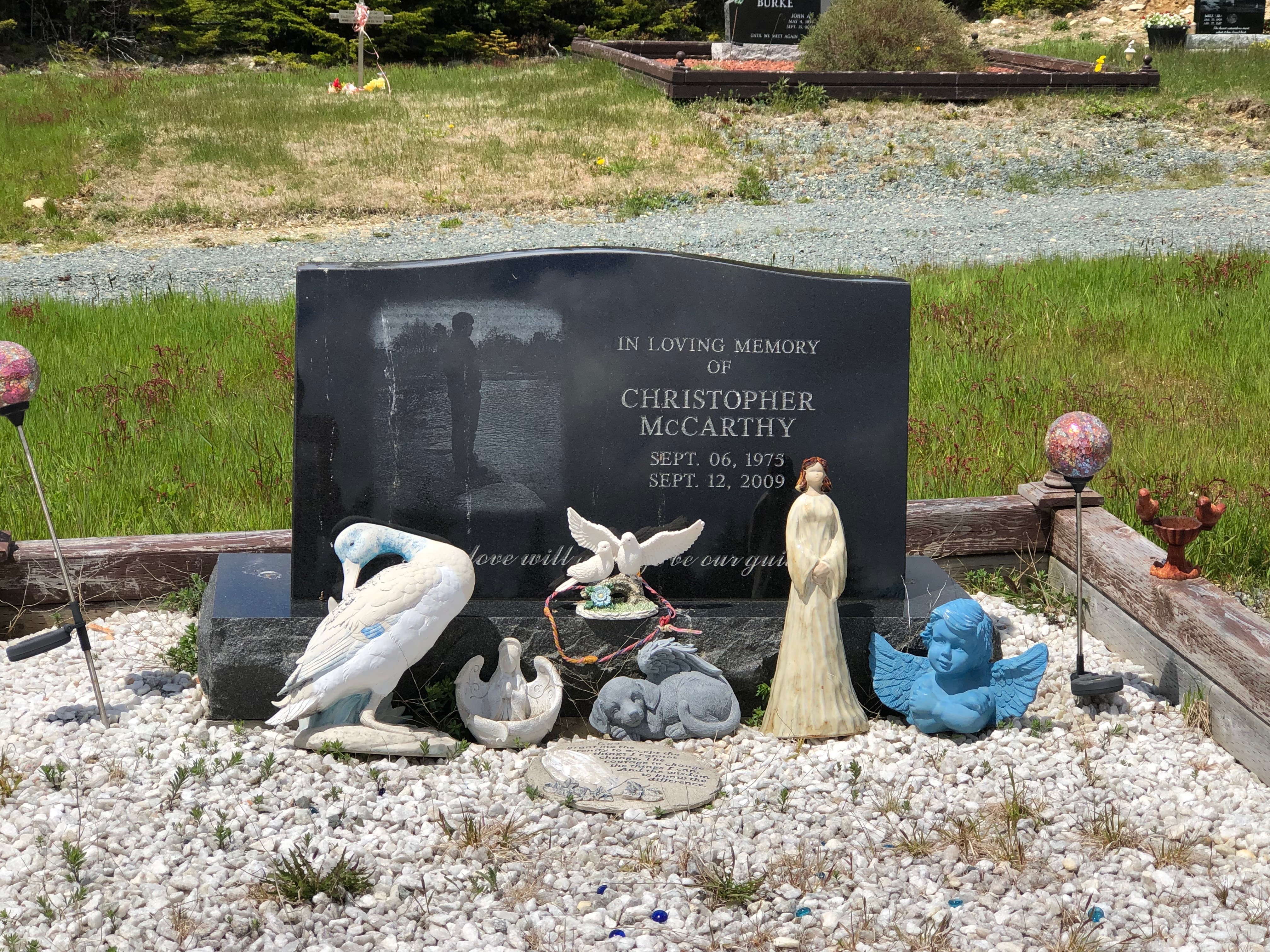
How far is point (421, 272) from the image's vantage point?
170 inches

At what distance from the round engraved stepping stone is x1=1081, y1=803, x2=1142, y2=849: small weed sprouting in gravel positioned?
113cm

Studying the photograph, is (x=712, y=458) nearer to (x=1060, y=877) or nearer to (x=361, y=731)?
(x=361, y=731)

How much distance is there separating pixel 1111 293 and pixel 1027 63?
1559 cm

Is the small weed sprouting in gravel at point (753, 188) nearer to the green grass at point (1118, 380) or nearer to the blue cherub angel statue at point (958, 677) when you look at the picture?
the green grass at point (1118, 380)

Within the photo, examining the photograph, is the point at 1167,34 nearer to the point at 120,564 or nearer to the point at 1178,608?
the point at 1178,608

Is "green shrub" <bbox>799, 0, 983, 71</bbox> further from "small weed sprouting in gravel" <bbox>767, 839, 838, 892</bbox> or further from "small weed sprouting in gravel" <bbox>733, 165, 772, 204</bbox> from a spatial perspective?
"small weed sprouting in gravel" <bbox>767, 839, 838, 892</bbox>

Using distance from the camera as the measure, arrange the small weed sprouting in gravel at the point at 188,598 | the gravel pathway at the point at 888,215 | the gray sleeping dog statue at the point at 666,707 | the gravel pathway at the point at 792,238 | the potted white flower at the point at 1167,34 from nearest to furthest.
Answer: the gray sleeping dog statue at the point at 666,707, the small weed sprouting in gravel at the point at 188,598, the gravel pathway at the point at 792,238, the gravel pathway at the point at 888,215, the potted white flower at the point at 1167,34

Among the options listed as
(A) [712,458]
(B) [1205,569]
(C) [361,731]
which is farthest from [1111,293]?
(C) [361,731]

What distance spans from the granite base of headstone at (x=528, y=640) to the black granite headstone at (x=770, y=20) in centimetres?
2011

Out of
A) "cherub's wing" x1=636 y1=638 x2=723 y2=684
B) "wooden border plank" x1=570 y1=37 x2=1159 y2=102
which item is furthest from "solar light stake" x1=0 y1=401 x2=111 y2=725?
"wooden border plank" x1=570 y1=37 x2=1159 y2=102

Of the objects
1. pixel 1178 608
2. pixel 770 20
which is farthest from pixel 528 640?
pixel 770 20

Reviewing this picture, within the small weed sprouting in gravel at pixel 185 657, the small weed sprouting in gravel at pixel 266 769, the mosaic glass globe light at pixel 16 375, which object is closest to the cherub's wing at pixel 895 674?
the small weed sprouting in gravel at pixel 266 769

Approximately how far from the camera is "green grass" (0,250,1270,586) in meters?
5.73

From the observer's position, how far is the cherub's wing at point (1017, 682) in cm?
423
